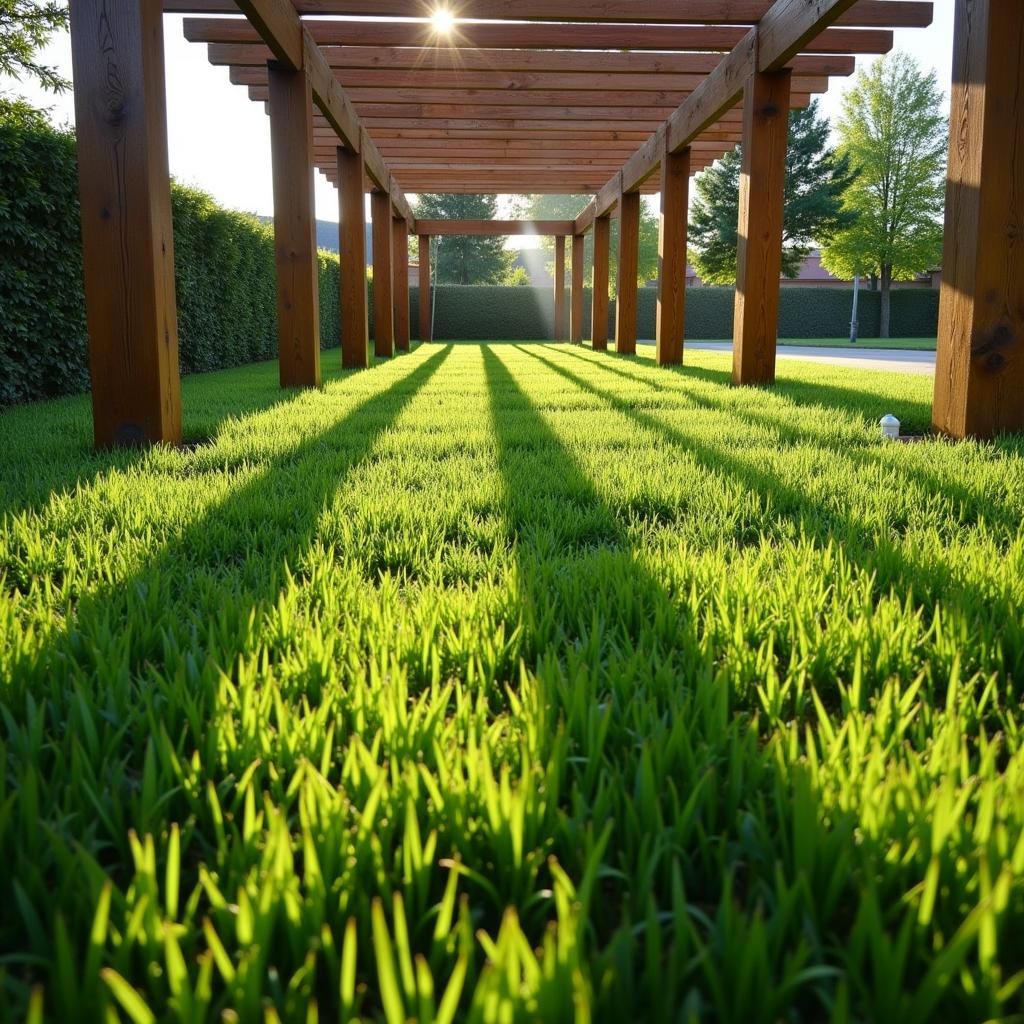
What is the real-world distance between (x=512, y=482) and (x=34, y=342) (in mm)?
4682

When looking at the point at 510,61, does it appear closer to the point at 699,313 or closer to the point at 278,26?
the point at 278,26

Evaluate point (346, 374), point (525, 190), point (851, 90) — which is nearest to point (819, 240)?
point (851, 90)

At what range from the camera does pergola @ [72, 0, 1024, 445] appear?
12.4 ft

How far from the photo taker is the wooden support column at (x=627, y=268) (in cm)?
1280

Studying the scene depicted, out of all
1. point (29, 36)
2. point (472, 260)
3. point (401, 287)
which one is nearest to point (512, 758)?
point (29, 36)

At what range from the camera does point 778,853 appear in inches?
37.6

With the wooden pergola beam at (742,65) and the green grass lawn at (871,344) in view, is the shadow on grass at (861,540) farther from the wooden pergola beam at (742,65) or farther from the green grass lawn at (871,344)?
the green grass lawn at (871,344)

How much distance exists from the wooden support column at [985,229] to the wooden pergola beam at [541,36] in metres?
3.73

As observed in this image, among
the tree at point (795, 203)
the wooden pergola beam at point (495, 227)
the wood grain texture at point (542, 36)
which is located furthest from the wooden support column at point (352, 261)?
A: the tree at point (795, 203)

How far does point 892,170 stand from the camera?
108 feet

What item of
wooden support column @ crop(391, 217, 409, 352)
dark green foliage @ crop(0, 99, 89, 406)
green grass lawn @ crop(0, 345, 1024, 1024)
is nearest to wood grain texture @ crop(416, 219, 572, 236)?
wooden support column @ crop(391, 217, 409, 352)

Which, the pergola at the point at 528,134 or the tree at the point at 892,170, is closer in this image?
the pergola at the point at 528,134

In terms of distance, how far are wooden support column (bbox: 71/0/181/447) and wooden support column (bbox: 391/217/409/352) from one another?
1297 cm

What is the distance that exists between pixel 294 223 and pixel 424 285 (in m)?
16.0
